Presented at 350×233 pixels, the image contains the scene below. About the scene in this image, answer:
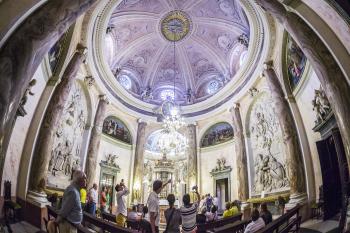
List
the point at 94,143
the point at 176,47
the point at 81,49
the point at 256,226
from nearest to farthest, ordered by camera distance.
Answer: the point at 256,226
the point at 81,49
the point at 94,143
the point at 176,47

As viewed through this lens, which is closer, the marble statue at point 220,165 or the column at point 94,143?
the column at point 94,143

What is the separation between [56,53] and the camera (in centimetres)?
1020

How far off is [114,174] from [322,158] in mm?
12742

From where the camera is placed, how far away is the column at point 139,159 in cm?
1796

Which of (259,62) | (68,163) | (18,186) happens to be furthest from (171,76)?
(18,186)

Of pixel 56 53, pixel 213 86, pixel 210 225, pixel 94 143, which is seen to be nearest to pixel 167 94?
pixel 213 86

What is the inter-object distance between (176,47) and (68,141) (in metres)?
11.8

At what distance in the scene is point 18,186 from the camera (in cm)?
866

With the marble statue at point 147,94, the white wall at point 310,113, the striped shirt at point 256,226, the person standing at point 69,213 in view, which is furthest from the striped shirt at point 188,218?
the marble statue at point 147,94

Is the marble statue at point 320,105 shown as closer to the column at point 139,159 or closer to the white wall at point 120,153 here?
the column at point 139,159

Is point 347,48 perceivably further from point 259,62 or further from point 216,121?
point 216,121

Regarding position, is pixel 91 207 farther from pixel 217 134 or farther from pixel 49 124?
pixel 217 134

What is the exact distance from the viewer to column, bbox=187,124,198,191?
61.2 ft

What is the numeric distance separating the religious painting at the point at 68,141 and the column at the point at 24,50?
4.85 meters
